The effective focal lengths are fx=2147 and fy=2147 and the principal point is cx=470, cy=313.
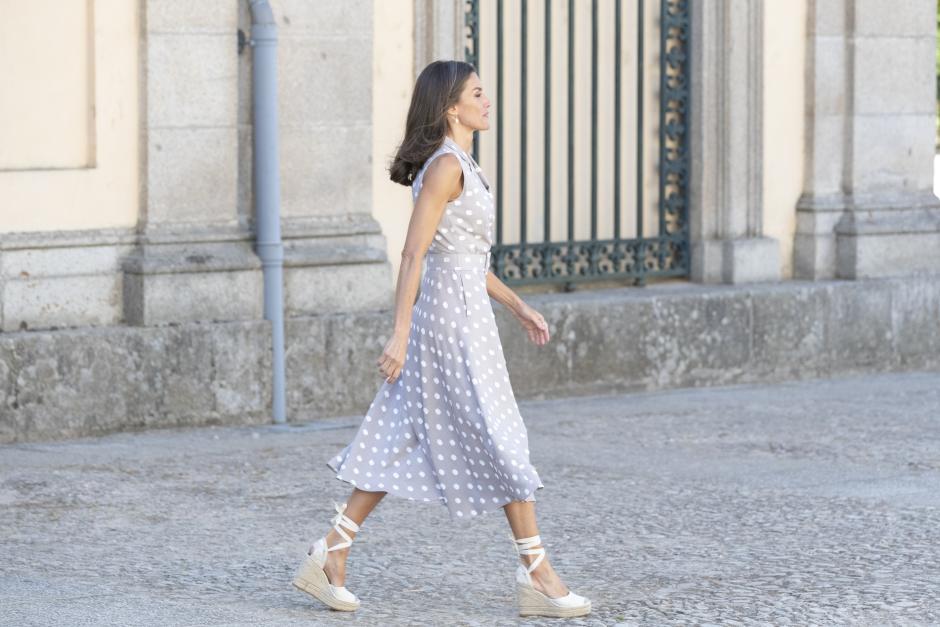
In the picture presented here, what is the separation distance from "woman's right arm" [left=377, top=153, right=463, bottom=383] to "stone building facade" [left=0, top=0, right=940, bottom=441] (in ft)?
12.0

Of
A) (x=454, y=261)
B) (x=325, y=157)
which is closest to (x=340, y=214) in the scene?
(x=325, y=157)

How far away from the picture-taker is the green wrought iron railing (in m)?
11.2

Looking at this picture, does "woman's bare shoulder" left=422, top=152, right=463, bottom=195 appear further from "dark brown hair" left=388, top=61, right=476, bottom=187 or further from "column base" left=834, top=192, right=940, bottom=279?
"column base" left=834, top=192, right=940, bottom=279

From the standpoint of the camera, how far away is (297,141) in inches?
396

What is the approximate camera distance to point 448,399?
19.8 feet

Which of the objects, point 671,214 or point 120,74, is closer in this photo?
point 120,74

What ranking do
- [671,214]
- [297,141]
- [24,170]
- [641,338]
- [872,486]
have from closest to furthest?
[872,486], [24,170], [297,141], [641,338], [671,214]

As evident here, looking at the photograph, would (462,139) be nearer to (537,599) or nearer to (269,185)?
(537,599)

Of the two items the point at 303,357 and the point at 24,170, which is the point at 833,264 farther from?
the point at 24,170

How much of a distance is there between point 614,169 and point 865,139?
150 cm

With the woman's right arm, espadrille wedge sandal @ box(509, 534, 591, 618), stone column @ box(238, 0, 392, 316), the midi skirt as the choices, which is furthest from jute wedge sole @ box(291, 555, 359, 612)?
stone column @ box(238, 0, 392, 316)

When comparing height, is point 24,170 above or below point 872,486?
above

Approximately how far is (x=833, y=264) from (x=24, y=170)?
4802mm

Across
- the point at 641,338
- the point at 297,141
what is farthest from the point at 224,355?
the point at 641,338
